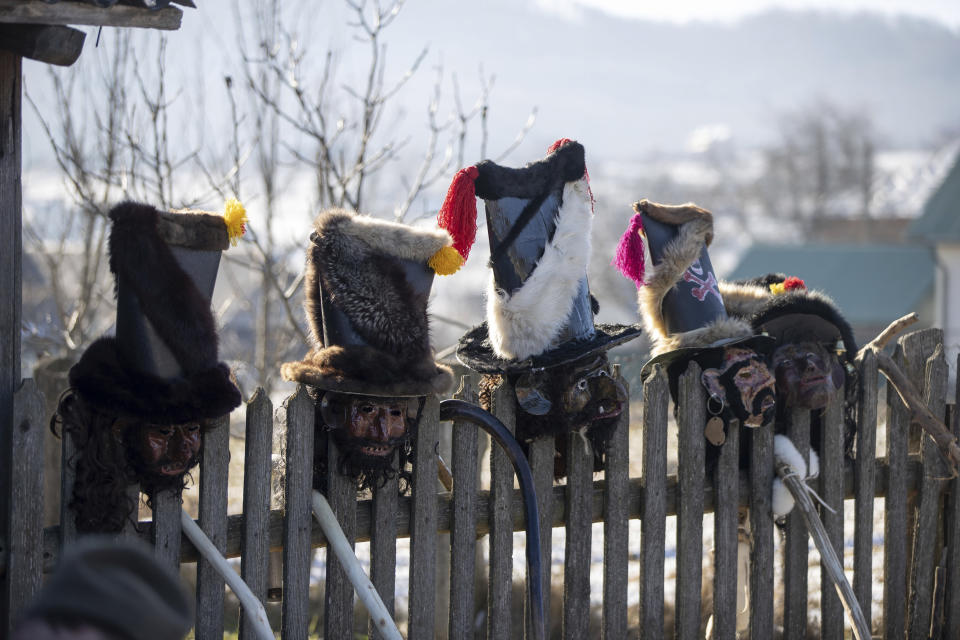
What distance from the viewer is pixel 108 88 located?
5363 mm

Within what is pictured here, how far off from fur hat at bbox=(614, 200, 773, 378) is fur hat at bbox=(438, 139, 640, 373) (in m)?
0.37

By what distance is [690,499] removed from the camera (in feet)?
11.5

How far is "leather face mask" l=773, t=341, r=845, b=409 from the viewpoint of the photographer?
135 inches

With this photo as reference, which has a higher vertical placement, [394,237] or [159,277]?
[394,237]

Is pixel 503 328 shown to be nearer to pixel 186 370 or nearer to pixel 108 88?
pixel 186 370

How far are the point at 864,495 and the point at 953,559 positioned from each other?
0.56m

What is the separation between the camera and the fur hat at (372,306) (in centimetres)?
266

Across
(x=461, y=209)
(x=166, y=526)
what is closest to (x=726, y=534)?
(x=461, y=209)

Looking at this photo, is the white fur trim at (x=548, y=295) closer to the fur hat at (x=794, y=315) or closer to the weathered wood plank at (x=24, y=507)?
the fur hat at (x=794, y=315)

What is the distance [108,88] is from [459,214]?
3221 millimetres

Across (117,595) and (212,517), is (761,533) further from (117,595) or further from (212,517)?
(117,595)

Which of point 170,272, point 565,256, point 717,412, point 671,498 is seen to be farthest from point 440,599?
point 170,272

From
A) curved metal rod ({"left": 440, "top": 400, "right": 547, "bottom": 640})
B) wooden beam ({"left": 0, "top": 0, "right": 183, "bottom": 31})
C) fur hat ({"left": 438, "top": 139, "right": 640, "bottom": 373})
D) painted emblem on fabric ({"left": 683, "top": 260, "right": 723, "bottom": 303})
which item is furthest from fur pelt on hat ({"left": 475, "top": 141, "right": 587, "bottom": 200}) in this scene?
wooden beam ({"left": 0, "top": 0, "right": 183, "bottom": 31})

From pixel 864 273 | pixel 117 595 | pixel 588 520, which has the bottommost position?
pixel 588 520
